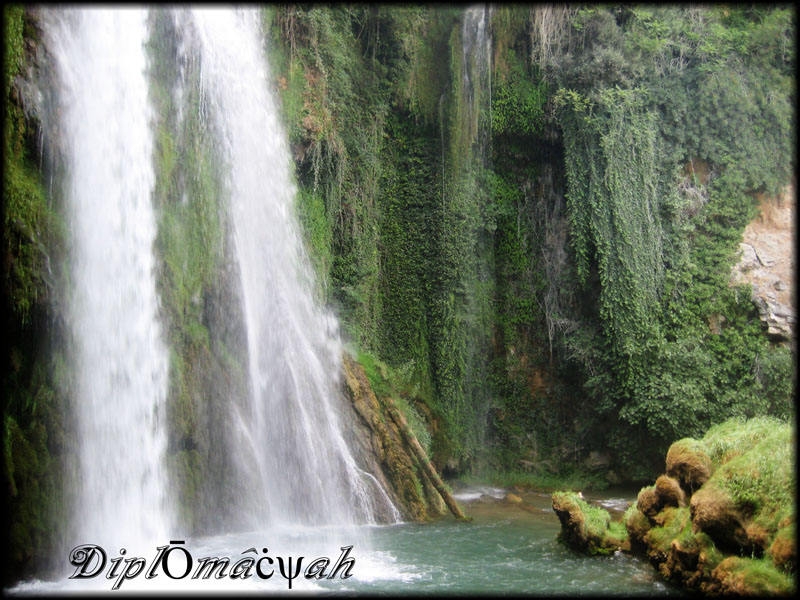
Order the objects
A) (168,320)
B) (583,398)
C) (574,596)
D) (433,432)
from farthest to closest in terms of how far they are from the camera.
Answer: (583,398)
(433,432)
(168,320)
(574,596)

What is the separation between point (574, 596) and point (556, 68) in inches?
499

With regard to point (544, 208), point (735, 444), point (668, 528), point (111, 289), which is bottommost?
point (668, 528)

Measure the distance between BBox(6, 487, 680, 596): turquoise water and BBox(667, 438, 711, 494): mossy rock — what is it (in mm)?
1148

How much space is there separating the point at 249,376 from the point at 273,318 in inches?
45.5

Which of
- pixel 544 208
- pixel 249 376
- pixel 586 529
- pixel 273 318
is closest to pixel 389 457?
pixel 249 376

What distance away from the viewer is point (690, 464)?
8547 mm

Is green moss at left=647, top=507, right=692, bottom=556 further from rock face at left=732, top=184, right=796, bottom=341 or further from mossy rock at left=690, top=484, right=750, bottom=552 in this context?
rock face at left=732, top=184, right=796, bottom=341

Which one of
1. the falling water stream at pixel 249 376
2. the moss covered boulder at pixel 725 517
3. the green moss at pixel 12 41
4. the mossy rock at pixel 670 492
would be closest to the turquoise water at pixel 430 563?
the falling water stream at pixel 249 376

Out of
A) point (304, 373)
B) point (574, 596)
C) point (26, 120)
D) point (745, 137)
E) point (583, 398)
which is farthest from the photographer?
point (745, 137)

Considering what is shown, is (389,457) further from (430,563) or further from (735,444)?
(735,444)

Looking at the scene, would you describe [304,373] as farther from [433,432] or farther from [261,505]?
[433,432]

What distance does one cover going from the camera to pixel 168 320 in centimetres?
986

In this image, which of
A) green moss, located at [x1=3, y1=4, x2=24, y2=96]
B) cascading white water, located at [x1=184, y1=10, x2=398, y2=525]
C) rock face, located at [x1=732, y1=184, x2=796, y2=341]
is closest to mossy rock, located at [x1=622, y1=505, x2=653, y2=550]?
cascading white water, located at [x1=184, y1=10, x2=398, y2=525]

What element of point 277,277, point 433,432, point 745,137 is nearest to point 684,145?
point 745,137
